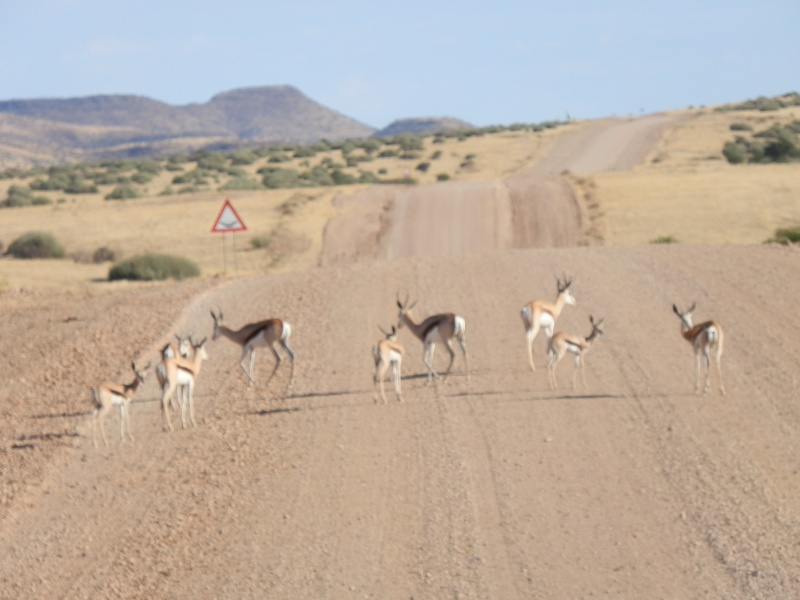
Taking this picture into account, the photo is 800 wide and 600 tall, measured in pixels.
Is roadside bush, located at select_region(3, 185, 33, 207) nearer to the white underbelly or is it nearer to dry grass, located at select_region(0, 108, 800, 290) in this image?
dry grass, located at select_region(0, 108, 800, 290)

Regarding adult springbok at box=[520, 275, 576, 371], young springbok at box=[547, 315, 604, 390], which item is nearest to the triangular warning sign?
adult springbok at box=[520, 275, 576, 371]

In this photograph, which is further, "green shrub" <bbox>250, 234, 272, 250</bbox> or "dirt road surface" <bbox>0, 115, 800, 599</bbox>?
"green shrub" <bbox>250, 234, 272, 250</bbox>

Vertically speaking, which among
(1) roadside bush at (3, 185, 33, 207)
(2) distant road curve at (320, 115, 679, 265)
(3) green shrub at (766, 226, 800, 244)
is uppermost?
(3) green shrub at (766, 226, 800, 244)

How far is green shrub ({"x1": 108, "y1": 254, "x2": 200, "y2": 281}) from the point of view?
35.7 meters

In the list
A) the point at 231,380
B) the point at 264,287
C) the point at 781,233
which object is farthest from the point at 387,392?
the point at 781,233

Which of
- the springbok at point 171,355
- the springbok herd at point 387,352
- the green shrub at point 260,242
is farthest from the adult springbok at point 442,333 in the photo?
the green shrub at point 260,242

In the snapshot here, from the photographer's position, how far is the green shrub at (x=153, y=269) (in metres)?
35.7

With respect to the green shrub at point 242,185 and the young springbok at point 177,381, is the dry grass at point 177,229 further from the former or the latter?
the young springbok at point 177,381

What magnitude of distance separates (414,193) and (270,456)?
33652mm

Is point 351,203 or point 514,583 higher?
point 514,583

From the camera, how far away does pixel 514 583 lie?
10.8m

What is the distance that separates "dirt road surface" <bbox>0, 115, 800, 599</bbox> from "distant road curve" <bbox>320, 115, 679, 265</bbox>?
12.8 meters

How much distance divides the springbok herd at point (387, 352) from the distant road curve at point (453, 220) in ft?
52.7

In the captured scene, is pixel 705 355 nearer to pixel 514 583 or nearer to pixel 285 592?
pixel 514 583
